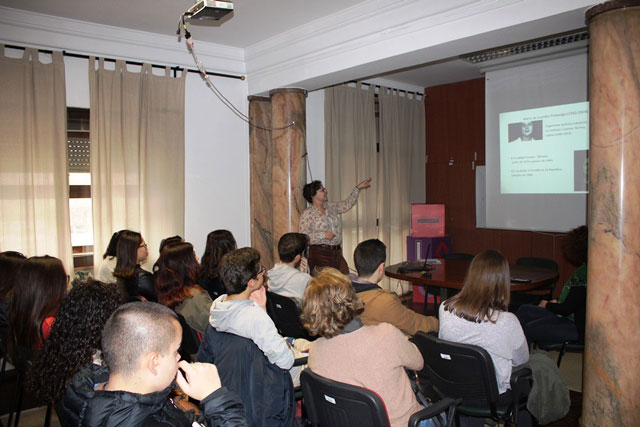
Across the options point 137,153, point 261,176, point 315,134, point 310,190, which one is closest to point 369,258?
point 310,190

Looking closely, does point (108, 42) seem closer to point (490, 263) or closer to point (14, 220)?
point (14, 220)

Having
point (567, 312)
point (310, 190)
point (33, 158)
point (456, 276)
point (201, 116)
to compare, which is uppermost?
point (201, 116)

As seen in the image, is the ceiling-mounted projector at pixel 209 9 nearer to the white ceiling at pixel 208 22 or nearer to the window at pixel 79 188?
the white ceiling at pixel 208 22

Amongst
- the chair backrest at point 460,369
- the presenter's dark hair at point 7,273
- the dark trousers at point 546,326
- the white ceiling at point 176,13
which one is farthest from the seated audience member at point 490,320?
the white ceiling at point 176,13

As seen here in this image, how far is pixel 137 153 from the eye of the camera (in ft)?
16.5

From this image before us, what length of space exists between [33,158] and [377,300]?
355 centimetres

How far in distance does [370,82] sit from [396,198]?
5.39 feet

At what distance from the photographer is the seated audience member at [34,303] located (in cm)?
242

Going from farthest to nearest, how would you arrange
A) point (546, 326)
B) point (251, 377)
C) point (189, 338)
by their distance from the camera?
point (546, 326), point (189, 338), point (251, 377)

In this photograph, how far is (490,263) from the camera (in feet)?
8.21

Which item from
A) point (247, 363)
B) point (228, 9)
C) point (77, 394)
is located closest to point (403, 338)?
point (247, 363)

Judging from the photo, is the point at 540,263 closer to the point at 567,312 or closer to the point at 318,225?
the point at 567,312

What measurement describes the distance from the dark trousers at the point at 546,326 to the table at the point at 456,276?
22 centimetres

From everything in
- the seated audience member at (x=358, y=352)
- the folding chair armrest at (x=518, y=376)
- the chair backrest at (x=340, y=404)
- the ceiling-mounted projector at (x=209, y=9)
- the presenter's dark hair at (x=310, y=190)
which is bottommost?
the folding chair armrest at (x=518, y=376)
